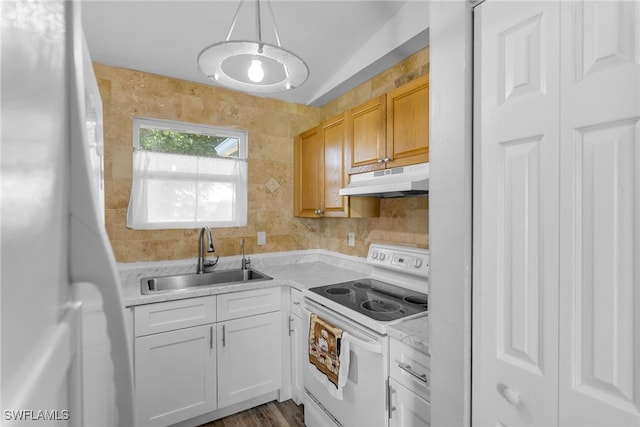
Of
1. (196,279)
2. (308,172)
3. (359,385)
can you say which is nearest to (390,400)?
(359,385)

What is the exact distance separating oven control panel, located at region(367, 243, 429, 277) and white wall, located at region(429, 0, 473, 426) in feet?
2.82

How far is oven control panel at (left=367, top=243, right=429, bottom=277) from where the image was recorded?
1963 mm

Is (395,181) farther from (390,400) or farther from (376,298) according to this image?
(390,400)

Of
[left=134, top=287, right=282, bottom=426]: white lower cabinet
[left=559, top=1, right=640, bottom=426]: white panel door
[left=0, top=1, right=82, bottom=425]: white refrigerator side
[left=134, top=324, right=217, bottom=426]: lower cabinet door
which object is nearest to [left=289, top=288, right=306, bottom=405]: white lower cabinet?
[left=134, top=287, right=282, bottom=426]: white lower cabinet

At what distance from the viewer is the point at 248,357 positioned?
222 centimetres

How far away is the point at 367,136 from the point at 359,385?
154 centimetres

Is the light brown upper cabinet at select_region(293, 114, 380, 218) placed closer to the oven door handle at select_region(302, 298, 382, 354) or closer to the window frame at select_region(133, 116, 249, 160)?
the window frame at select_region(133, 116, 249, 160)

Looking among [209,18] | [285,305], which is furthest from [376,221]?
[209,18]

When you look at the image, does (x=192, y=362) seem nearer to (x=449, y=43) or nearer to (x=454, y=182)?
(x=454, y=182)

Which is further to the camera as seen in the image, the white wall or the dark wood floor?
the dark wood floor

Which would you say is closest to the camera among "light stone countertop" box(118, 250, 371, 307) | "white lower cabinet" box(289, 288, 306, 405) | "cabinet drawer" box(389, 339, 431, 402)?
"cabinet drawer" box(389, 339, 431, 402)

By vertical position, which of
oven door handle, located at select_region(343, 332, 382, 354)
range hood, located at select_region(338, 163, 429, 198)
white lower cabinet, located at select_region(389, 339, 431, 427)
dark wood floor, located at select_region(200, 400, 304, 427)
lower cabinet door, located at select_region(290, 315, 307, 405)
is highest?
range hood, located at select_region(338, 163, 429, 198)

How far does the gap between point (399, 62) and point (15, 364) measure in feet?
8.44

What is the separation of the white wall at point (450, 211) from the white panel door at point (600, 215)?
0.26m
